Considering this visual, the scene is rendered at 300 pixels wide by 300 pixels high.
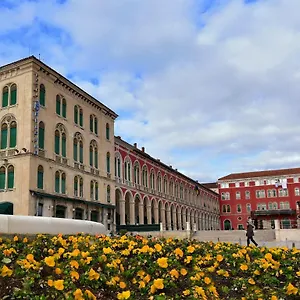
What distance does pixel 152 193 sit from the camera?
168ft

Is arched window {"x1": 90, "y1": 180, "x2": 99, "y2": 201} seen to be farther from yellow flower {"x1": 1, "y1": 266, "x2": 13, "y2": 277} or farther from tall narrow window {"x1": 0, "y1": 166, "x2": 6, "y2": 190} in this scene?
yellow flower {"x1": 1, "y1": 266, "x2": 13, "y2": 277}

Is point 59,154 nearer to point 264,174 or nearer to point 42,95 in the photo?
point 42,95

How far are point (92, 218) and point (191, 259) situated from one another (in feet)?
95.4

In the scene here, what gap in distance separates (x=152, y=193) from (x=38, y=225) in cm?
4007

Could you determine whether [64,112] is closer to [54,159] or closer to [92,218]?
[54,159]

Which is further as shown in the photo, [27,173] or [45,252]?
[27,173]

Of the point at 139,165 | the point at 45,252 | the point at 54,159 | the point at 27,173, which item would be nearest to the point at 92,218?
the point at 54,159

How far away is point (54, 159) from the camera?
100ft

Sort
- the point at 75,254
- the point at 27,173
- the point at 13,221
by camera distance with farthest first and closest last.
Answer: the point at 27,173 → the point at 13,221 → the point at 75,254

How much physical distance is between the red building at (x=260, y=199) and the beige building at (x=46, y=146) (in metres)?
51.1

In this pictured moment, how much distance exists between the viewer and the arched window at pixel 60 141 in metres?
31.3

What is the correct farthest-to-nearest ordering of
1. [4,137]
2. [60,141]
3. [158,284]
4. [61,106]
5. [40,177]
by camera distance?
[61,106], [60,141], [4,137], [40,177], [158,284]

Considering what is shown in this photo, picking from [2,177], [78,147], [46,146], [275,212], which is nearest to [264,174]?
[275,212]

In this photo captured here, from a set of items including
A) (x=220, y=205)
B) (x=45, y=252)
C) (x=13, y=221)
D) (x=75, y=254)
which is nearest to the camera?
(x=75, y=254)
